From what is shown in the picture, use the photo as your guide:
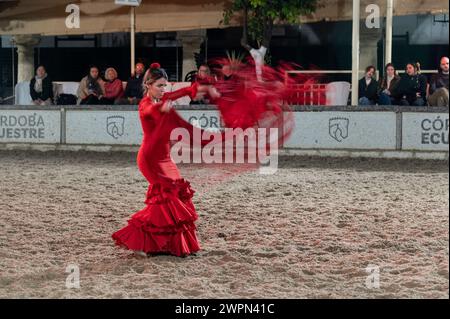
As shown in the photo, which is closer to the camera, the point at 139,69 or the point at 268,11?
the point at 139,69

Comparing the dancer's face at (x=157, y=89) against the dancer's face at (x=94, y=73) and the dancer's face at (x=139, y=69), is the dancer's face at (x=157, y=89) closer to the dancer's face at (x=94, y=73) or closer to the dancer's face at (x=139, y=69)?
the dancer's face at (x=139, y=69)

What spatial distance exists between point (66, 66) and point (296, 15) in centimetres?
793

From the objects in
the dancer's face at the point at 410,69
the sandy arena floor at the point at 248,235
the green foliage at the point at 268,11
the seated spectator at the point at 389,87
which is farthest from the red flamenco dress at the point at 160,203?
the green foliage at the point at 268,11

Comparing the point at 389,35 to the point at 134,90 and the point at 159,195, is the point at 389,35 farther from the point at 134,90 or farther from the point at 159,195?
the point at 159,195

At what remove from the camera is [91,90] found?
17078mm

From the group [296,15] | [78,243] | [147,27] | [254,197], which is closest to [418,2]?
[296,15]

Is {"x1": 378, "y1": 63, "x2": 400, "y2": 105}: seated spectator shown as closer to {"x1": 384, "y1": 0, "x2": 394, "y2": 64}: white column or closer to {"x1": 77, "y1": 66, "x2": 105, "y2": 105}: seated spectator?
{"x1": 384, "y1": 0, "x2": 394, "y2": 64}: white column

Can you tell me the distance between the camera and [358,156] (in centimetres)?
1511

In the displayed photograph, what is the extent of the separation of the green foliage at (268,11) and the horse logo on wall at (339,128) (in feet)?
12.7

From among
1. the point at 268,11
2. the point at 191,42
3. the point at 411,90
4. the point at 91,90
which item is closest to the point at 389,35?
the point at 411,90

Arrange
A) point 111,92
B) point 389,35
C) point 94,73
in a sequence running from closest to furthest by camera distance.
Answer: point 389,35, point 111,92, point 94,73

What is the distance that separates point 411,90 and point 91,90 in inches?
266

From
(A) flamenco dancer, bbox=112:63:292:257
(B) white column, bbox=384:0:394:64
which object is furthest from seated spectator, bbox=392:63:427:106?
(A) flamenco dancer, bbox=112:63:292:257
